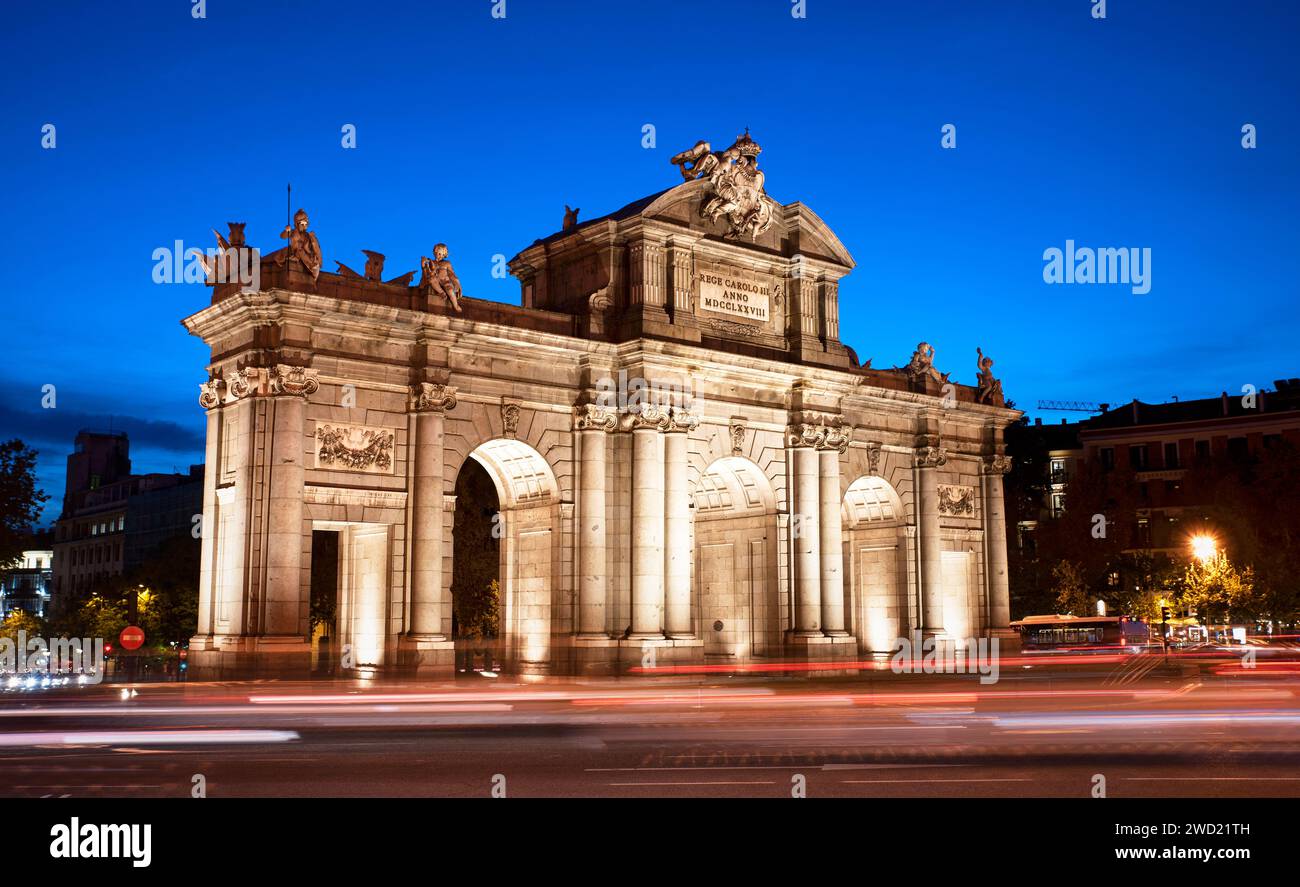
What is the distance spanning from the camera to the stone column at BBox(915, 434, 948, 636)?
5197 centimetres

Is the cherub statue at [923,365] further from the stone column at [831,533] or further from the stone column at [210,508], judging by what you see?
the stone column at [210,508]

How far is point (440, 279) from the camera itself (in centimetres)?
3838

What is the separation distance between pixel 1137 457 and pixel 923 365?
5356 cm

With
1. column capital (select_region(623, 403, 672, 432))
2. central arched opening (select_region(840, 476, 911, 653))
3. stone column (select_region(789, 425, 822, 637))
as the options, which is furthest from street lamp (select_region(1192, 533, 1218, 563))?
column capital (select_region(623, 403, 672, 432))

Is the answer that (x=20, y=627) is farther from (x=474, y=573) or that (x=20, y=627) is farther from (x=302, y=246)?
(x=302, y=246)

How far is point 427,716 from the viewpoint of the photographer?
84.8 feet

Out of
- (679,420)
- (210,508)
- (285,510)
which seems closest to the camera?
(285,510)

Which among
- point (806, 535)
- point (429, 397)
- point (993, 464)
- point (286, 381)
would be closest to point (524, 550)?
point (429, 397)

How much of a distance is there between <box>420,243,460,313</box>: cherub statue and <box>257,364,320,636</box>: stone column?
5228 mm

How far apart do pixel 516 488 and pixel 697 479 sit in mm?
7393

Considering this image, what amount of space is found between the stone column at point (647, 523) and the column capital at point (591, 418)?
897mm

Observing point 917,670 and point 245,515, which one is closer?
point 245,515
